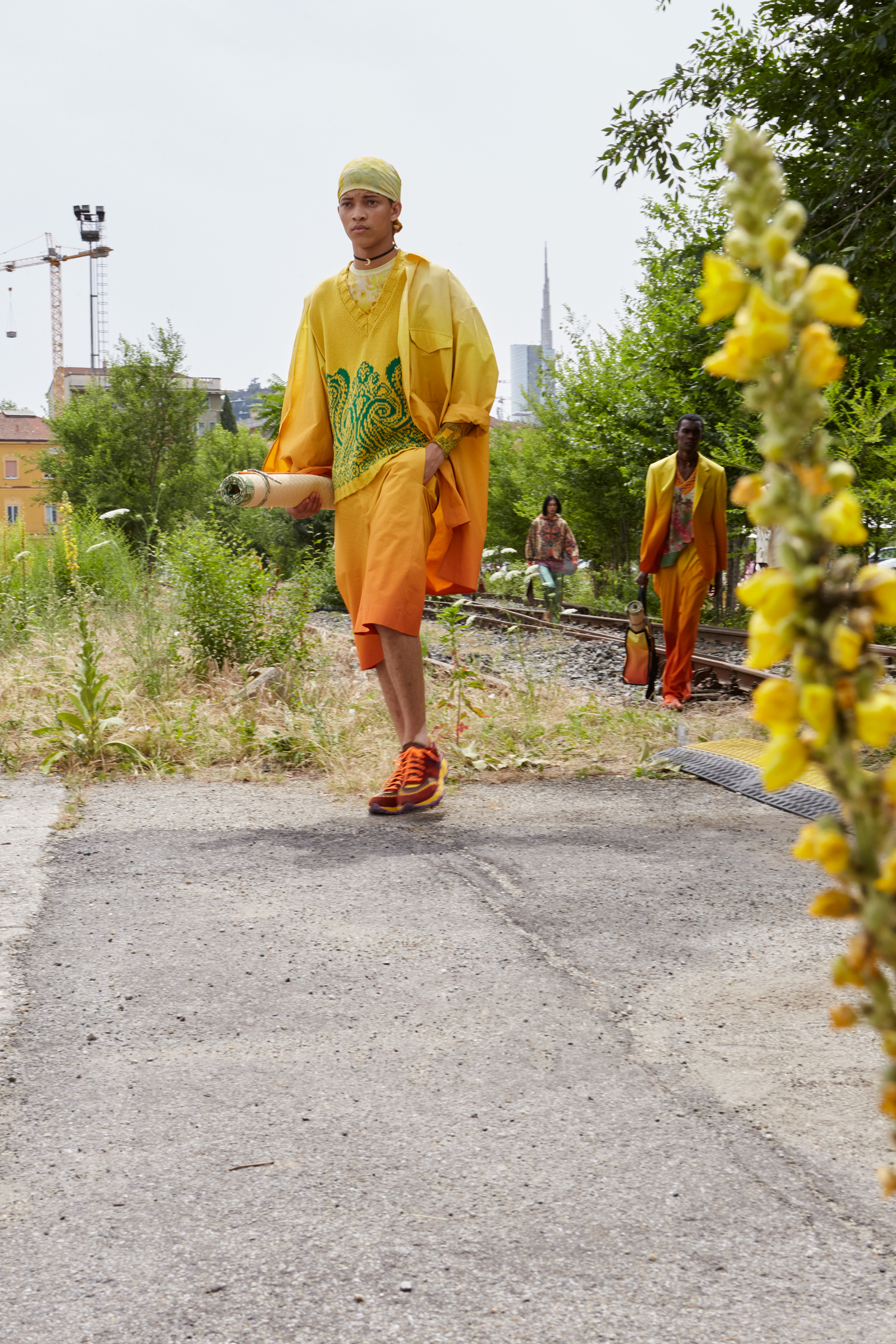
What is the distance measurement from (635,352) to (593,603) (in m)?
5.01

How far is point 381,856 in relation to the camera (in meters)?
4.14

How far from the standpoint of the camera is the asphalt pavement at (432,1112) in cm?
171

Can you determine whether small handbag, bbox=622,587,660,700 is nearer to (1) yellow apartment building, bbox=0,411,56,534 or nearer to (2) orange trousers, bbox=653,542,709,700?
(2) orange trousers, bbox=653,542,709,700

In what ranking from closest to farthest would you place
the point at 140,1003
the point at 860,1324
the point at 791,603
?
the point at 791,603 → the point at 860,1324 → the point at 140,1003

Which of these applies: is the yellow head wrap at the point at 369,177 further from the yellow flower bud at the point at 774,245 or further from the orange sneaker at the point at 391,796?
the yellow flower bud at the point at 774,245

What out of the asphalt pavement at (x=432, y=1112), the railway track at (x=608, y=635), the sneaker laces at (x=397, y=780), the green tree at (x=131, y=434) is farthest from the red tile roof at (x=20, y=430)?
the asphalt pavement at (x=432, y=1112)

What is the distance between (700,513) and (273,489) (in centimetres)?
464

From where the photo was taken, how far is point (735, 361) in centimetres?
53

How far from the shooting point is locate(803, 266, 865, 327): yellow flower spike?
0.53 metres

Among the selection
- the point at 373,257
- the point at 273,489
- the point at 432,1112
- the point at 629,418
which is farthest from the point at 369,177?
the point at 629,418

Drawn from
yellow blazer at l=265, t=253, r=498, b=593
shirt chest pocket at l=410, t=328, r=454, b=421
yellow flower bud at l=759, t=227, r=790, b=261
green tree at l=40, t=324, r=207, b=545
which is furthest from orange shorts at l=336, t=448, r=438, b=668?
green tree at l=40, t=324, r=207, b=545

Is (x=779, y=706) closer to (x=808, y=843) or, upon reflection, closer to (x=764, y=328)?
(x=808, y=843)

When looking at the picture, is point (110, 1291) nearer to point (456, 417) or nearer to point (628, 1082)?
point (628, 1082)

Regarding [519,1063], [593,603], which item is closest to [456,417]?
[519,1063]
